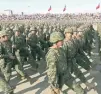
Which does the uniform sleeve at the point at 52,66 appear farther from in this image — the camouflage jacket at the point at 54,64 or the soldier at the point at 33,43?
the soldier at the point at 33,43

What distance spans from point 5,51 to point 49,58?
227 cm

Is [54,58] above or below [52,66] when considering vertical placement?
above

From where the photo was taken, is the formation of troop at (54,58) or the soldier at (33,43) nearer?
the formation of troop at (54,58)

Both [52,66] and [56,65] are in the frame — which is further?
[56,65]

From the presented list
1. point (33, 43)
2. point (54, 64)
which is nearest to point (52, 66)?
point (54, 64)

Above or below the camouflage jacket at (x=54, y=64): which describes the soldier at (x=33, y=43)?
below

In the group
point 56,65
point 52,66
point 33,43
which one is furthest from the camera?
point 33,43

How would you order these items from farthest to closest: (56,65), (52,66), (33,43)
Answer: (33,43) → (56,65) → (52,66)

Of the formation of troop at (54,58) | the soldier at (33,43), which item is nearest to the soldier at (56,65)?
the formation of troop at (54,58)

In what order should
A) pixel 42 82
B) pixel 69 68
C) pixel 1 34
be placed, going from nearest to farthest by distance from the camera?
pixel 69 68, pixel 1 34, pixel 42 82

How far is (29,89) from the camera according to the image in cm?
875

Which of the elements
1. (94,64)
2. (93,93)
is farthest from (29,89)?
(94,64)

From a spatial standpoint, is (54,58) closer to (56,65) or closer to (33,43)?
(56,65)

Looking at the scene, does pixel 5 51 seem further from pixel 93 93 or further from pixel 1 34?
pixel 93 93
